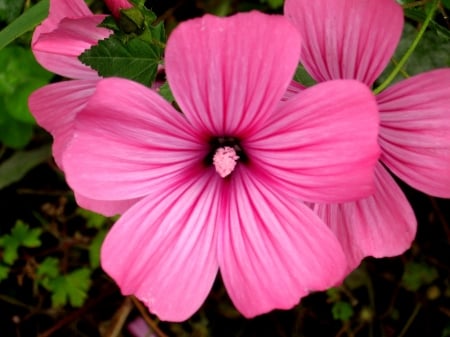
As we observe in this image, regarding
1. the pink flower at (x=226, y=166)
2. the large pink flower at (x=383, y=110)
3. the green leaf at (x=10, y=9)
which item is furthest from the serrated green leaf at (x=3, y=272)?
the large pink flower at (x=383, y=110)

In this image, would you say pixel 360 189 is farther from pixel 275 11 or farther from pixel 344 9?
pixel 275 11

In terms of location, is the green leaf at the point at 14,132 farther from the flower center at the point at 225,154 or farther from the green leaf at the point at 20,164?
the flower center at the point at 225,154

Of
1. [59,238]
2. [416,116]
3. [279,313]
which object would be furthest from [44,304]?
[416,116]

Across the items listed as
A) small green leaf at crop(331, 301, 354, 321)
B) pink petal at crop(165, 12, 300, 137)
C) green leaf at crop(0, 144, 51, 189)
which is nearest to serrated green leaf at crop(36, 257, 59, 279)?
green leaf at crop(0, 144, 51, 189)

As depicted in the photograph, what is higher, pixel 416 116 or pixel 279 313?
pixel 416 116

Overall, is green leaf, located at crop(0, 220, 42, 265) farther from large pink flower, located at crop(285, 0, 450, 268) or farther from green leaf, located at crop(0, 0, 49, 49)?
large pink flower, located at crop(285, 0, 450, 268)

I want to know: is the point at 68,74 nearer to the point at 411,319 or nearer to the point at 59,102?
the point at 59,102

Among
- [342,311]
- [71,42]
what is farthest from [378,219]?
[342,311]
